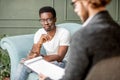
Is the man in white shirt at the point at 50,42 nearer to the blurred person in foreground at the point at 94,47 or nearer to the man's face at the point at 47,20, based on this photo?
the man's face at the point at 47,20

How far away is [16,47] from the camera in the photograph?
2.74 m

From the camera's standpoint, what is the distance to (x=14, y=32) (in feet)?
14.7

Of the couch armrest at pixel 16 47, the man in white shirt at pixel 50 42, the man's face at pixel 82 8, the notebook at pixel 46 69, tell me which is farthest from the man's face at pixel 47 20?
the man's face at pixel 82 8

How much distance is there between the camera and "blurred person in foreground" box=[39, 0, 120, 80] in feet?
3.45

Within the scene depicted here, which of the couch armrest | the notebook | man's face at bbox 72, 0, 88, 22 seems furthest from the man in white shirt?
man's face at bbox 72, 0, 88, 22

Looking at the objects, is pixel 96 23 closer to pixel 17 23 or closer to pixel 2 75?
pixel 2 75

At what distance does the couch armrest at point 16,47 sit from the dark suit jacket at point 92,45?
5.54 ft

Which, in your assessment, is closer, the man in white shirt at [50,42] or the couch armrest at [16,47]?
the man in white shirt at [50,42]

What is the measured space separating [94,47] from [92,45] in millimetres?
11

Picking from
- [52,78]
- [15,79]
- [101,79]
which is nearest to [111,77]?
[101,79]

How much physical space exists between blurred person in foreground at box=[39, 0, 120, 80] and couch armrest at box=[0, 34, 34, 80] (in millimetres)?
1669

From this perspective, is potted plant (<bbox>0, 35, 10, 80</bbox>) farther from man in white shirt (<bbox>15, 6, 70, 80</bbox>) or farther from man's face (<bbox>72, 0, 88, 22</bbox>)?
man's face (<bbox>72, 0, 88, 22</bbox>)

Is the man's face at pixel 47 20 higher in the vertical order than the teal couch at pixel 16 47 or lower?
higher

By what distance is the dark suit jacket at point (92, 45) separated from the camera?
3.44 ft
